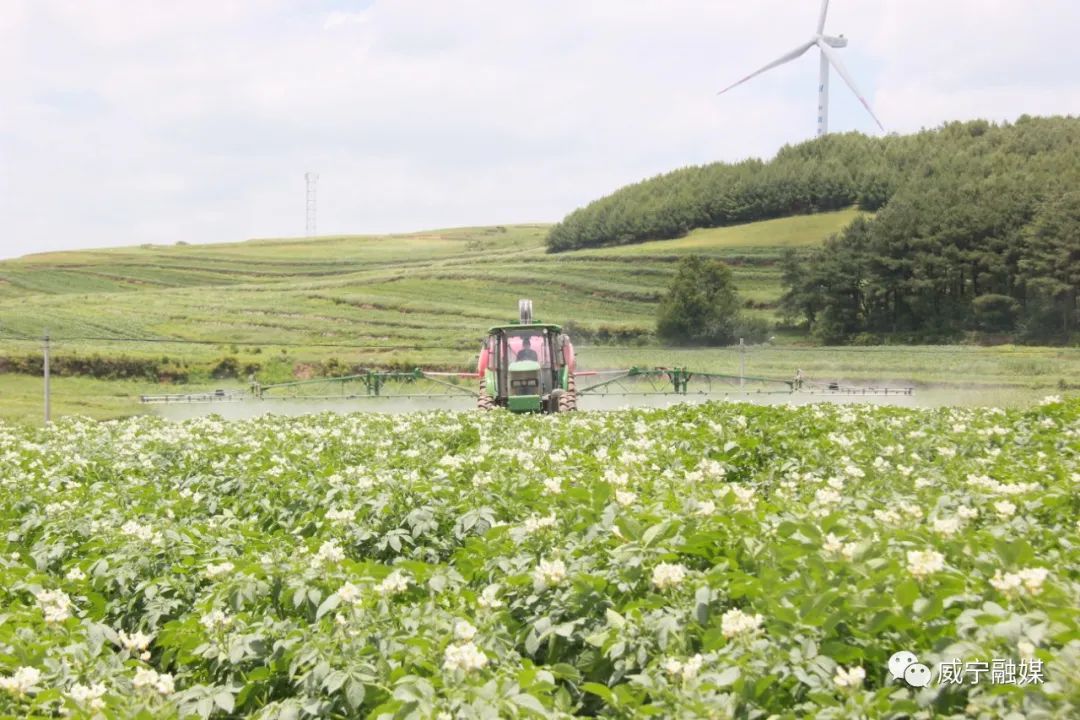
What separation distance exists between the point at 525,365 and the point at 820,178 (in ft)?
166

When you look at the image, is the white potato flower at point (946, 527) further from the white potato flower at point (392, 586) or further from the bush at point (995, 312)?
the bush at point (995, 312)

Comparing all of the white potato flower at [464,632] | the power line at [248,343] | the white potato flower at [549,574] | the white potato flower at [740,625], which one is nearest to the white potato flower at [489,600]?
the white potato flower at [549,574]

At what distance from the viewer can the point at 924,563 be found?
12.8 ft

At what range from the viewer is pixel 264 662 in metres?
4.80

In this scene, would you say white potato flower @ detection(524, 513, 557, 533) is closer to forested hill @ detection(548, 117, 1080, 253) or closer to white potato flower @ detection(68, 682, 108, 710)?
white potato flower @ detection(68, 682, 108, 710)

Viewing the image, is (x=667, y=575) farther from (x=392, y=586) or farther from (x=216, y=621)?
(x=216, y=621)

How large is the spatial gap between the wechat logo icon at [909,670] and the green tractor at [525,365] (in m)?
21.2

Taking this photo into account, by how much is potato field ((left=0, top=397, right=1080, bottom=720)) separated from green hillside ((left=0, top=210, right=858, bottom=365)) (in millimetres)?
39913

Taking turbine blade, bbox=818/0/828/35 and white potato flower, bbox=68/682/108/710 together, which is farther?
turbine blade, bbox=818/0/828/35

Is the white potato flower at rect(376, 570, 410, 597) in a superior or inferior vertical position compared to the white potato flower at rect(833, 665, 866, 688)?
inferior

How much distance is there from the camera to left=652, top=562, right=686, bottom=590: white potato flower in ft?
14.1

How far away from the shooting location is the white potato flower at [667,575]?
4.30 m

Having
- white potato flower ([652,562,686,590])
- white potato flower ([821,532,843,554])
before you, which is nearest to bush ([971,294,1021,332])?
white potato flower ([821,532,843,554])

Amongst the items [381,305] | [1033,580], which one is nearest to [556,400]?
[1033,580]
